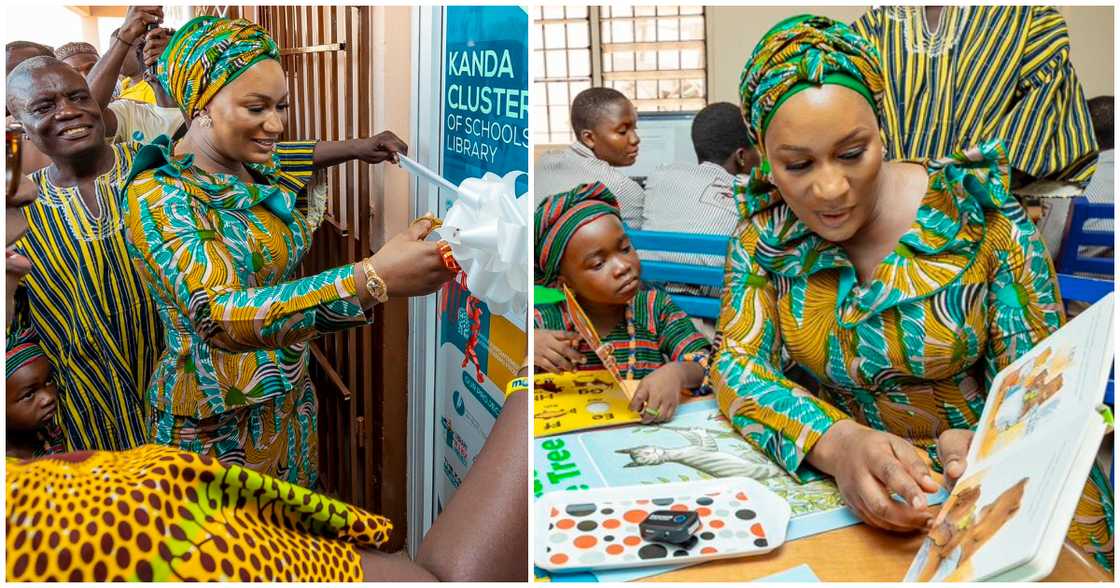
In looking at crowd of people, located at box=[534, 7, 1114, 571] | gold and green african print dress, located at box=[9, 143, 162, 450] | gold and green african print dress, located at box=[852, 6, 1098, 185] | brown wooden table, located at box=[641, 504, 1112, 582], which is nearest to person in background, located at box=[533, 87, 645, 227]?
gold and green african print dress, located at box=[852, 6, 1098, 185]

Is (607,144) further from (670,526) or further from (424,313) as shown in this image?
(670,526)

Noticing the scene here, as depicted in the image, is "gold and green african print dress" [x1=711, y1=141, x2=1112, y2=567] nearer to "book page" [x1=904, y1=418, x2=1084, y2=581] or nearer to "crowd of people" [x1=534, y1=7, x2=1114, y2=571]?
"crowd of people" [x1=534, y1=7, x2=1114, y2=571]

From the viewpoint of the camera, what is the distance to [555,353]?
5.24 feet

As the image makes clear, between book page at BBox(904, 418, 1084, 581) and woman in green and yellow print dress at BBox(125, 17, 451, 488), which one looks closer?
book page at BBox(904, 418, 1084, 581)

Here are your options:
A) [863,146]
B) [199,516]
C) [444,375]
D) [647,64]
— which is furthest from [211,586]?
[647,64]

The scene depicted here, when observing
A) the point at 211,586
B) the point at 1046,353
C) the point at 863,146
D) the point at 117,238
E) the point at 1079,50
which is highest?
the point at 1079,50

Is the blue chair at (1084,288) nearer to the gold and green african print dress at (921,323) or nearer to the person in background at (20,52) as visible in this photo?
the gold and green african print dress at (921,323)

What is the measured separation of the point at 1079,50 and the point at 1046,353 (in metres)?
2.49

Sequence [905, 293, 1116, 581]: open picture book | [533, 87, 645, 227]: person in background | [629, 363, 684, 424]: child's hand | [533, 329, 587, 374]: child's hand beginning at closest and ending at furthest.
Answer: [905, 293, 1116, 581]: open picture book < [629, 363, 684, 424]: child's hand < [533, 329, 587, 374]: child's hand < [533, 87, 645, 227]: person in background

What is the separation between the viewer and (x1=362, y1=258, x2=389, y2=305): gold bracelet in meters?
1.01

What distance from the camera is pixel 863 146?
110 centimetres

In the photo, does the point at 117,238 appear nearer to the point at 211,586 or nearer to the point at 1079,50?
the point at 211,586

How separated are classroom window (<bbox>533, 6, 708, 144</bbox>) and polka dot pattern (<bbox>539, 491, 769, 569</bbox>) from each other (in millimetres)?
1736

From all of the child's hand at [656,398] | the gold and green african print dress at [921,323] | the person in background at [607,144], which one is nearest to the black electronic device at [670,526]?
the gold and green african print dress at [921,323]
